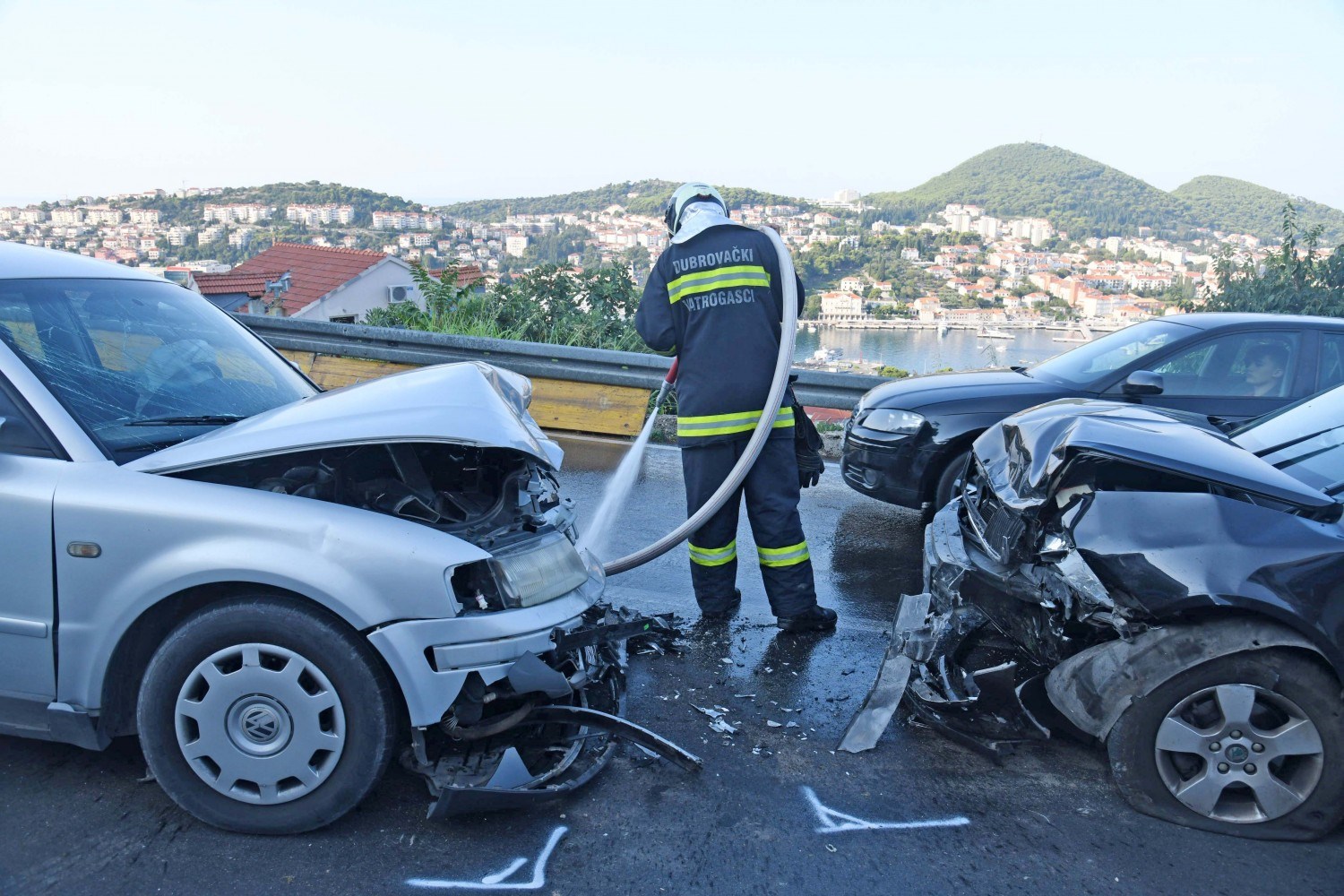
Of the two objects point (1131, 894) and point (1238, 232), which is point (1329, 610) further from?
point (1238, 232)

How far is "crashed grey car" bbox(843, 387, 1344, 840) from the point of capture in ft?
9.27

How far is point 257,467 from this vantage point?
9.35 ft

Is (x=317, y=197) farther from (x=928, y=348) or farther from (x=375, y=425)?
(x=375, y=425)

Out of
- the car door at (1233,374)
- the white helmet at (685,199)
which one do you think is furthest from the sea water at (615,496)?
the car door at (1233,374)

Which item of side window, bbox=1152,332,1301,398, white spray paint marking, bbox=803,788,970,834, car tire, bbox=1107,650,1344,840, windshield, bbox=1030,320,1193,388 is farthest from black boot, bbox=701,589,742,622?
side window, bbox=1152,332,1301,398

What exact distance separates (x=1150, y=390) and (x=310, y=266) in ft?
91.1

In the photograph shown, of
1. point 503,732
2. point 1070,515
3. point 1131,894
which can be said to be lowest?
point 1131,894

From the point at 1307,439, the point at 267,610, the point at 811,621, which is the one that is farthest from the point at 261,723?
the point at 1307,439

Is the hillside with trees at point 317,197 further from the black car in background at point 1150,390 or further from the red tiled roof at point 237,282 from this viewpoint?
the black car in background at point 1150,390

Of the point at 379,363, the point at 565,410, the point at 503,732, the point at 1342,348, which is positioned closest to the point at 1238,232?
the point at 1342,348

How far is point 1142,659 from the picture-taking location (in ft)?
9.62

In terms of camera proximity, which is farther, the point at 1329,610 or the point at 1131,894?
the point at 1329,610

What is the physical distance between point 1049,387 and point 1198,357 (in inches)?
35.8

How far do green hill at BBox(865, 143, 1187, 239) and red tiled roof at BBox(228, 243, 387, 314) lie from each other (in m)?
15.2
